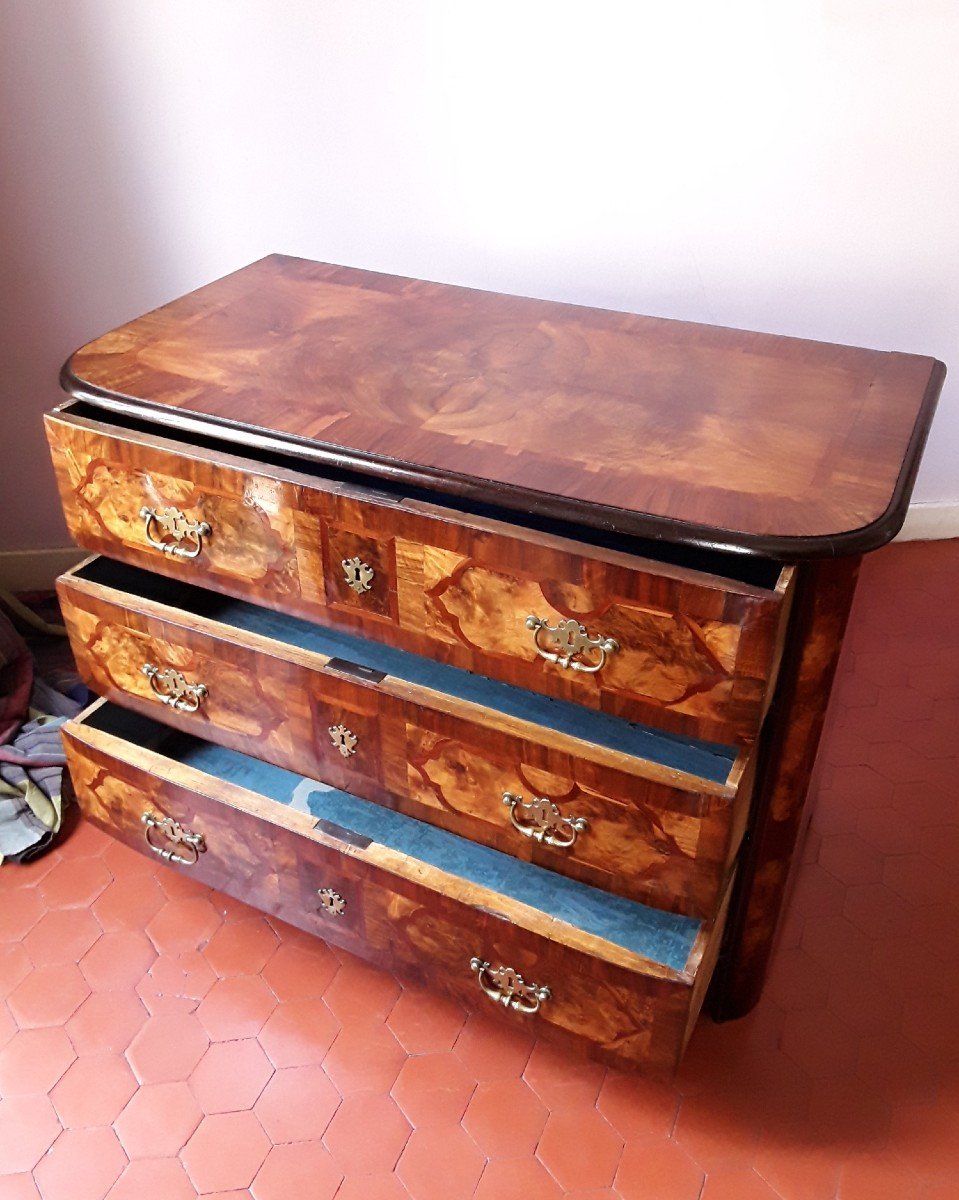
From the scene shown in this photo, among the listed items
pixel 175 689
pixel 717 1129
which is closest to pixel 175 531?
pixel 175 689

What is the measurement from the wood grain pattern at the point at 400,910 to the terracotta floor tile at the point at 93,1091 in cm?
26

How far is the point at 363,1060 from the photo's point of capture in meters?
1.42

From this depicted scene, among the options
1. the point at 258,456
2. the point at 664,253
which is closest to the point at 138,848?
the point at 258,456

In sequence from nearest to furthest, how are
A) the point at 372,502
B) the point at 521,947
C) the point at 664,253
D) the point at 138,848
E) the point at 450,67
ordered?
→ the point at 372,502, the point at 521,947, the point at 138,848, the point at 450,67, the point at 664,253

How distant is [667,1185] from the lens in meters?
1.28

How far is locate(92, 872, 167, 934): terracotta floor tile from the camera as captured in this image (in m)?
1.60

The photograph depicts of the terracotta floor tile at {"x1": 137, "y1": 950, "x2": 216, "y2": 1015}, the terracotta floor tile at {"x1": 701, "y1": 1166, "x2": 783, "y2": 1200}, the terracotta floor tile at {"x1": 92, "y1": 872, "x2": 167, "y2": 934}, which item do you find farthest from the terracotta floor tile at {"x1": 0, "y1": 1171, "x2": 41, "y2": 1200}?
the terracotta floor tile at {"x1": 701, "y1": 1166, "x2": 783, "y2": 1200}

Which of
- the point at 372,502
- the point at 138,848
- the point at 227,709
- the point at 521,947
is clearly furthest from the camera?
the point at 138,848

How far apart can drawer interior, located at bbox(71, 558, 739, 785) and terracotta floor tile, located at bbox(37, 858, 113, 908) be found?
1.51 feet

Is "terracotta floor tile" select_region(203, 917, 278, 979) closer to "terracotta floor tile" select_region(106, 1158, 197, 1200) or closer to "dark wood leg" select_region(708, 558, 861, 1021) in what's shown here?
"terracotta floor tile" select_region(106, 1158, 197, 1200)

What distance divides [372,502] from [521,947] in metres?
0.53

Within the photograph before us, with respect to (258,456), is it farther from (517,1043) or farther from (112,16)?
(112,16)

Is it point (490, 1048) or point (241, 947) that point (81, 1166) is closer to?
point (241, 947)

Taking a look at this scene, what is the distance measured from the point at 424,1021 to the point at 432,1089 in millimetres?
98
